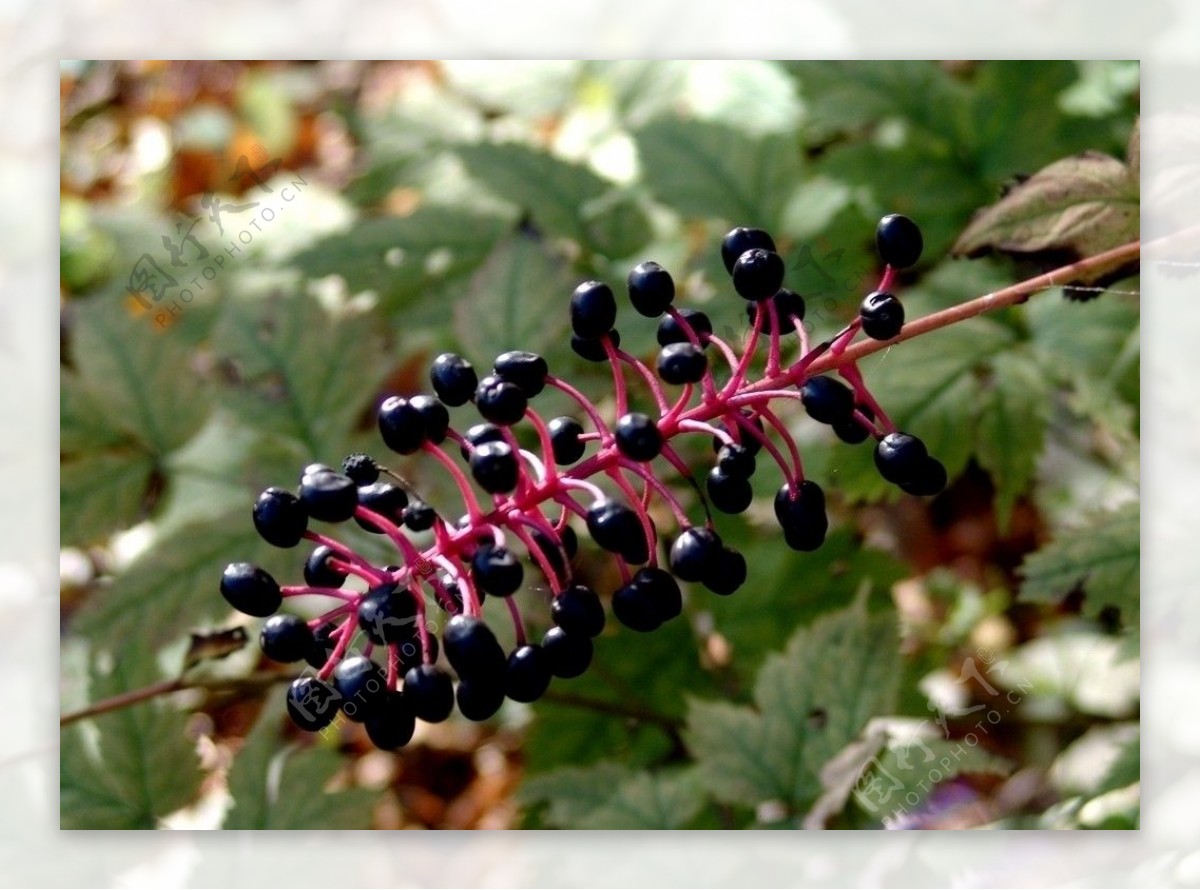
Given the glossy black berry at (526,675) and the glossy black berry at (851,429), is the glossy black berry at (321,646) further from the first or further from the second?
the glossy black berry at (851,429)

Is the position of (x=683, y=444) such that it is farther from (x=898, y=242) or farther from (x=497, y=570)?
(x=497, y=570)

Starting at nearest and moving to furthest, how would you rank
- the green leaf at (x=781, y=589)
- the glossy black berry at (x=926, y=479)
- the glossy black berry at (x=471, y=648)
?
1. the glossy black berry at (x=471, y=648)
2. the glossy black berry at (x=926, y=479)
3. the green leaf at (x=781, y=589)

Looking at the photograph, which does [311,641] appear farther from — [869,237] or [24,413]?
[869,237]

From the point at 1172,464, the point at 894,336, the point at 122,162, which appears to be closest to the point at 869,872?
the point at 1172,464

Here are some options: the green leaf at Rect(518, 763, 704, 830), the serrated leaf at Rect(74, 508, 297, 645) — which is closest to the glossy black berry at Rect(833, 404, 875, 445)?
the green leaf at Rect(518, 763, 704, 830)

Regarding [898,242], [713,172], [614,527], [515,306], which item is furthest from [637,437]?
[713,172]

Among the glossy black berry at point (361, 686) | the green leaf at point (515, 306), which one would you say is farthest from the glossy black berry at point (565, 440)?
the green leaf at point (515, 306)
